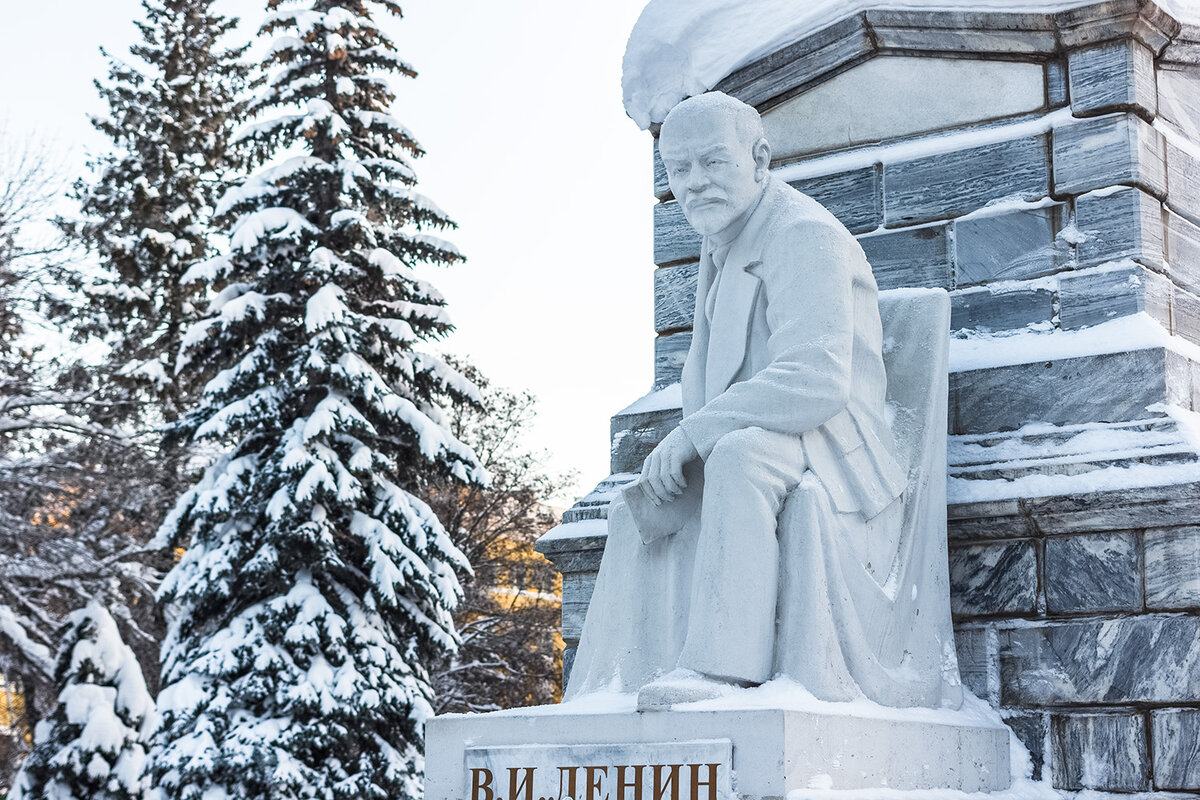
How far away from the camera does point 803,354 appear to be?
5.02 m

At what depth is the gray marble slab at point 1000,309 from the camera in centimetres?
617

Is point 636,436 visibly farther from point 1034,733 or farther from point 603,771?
point 603,771

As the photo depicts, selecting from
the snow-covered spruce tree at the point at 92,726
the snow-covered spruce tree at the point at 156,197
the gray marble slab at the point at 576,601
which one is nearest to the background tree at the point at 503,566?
the snow-covered spruce tree at the point at 156,197

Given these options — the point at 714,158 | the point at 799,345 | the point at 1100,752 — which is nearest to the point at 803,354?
the point at 799,345

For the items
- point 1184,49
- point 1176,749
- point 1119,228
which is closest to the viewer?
point 1176,749

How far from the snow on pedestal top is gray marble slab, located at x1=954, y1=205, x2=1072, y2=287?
45.8 inches

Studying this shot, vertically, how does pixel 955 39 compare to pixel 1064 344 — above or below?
above

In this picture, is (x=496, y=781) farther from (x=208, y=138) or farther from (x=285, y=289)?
(x=208, y=138)

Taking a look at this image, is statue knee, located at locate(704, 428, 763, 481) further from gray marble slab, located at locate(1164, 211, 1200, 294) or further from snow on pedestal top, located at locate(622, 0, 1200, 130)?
snow on pedestal top, located at locate(622, 0, 1200, 130)

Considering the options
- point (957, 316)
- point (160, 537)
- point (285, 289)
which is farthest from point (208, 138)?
point (957, 316)

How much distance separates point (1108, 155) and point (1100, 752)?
7.55ft

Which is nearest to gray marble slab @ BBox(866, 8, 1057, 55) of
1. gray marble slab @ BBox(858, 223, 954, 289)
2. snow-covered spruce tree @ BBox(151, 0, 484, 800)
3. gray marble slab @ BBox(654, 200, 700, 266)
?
gray marble slab @ BBox(858, 223, 954, 289)

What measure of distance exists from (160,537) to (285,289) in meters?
3.25

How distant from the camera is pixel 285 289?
18.7 metres
